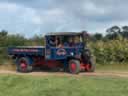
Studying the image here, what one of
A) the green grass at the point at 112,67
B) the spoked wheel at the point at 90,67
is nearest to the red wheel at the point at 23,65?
the spoked wheel at the point at 90,67

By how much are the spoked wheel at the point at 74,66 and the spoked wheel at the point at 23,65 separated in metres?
2.94

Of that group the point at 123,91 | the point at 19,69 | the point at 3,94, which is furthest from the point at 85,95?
the point at 19,69

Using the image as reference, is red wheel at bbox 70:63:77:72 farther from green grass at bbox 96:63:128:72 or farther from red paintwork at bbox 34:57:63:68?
green grass at bbox 96:63:128:72

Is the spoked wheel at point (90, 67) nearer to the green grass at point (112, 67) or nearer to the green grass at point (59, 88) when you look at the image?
the green grass at point (112, 67)

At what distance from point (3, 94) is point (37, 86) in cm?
192

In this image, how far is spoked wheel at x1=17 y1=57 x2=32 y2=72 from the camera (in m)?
27.8

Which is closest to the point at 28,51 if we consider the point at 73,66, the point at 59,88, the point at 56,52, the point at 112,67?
the point at 56,52

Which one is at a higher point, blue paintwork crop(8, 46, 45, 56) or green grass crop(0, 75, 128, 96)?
blue paintwork crop(8, 46, 45, 56)

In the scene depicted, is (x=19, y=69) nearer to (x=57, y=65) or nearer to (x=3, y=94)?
(x=57, y=65)

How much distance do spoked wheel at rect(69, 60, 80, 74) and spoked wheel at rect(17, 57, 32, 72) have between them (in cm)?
294

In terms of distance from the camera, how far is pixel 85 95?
14.9 m

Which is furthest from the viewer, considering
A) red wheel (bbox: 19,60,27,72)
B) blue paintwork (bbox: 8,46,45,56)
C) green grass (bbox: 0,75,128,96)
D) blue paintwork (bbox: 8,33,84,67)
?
red wheel (bbox: 19,60,27,72)

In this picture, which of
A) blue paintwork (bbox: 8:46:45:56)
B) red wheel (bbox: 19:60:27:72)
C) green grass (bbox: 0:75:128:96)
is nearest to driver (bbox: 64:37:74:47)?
blue paintwork (bbox: 8:46:45:56)

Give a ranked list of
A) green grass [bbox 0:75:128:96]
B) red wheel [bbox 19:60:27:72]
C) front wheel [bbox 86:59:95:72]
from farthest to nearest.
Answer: red wheel [bbox 19:60:27:72] → front wheel [bbox 86:59:95:72] → green grass [bbox 0:75:128:96]
